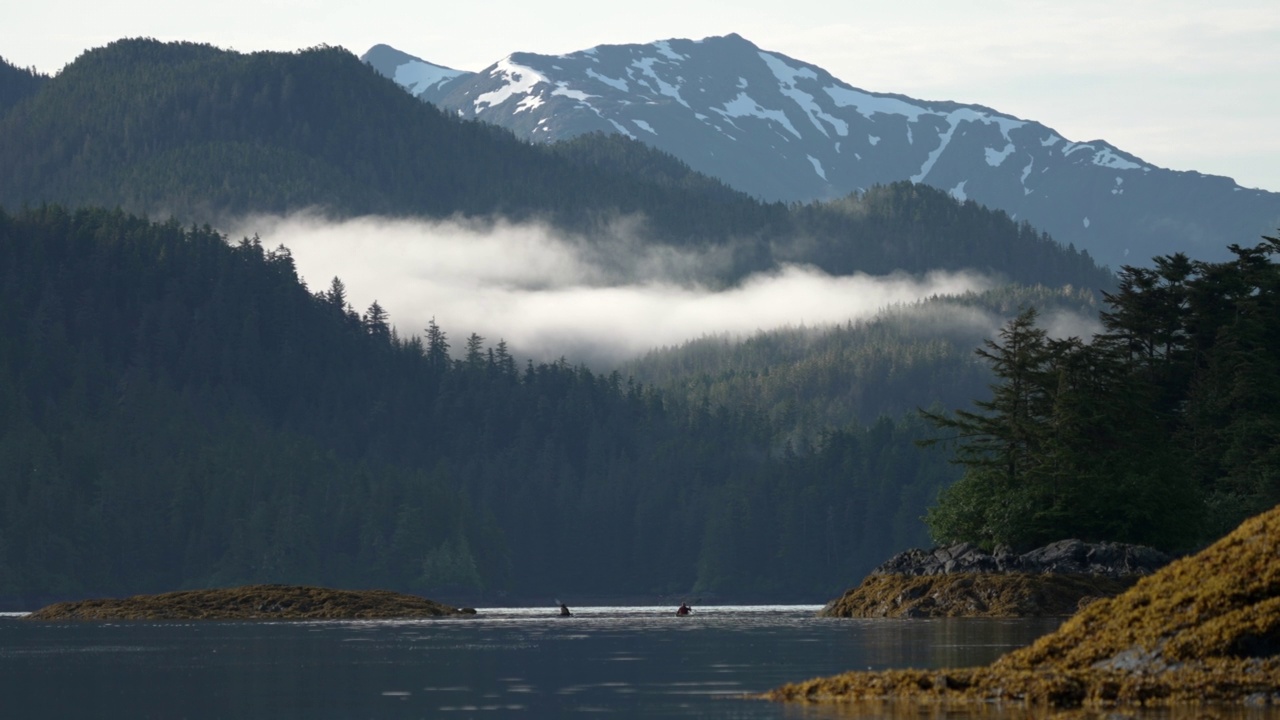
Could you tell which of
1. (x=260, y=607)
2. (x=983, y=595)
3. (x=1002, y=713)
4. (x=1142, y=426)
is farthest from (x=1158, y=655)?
(x=260, y=607)

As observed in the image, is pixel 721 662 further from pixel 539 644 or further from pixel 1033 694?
pixel 1033 694

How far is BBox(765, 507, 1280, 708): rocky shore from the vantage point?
163 ft

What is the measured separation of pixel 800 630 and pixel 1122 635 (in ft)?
176

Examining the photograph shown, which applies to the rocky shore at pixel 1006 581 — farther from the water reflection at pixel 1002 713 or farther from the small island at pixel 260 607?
the water reflection at pixel 1002 713

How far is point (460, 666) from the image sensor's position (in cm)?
7688

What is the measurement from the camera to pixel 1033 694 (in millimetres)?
50938

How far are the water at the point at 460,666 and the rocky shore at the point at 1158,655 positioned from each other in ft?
12.7

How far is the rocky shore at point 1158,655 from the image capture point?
4981cm

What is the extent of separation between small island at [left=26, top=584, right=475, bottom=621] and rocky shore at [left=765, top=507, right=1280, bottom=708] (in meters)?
88.4

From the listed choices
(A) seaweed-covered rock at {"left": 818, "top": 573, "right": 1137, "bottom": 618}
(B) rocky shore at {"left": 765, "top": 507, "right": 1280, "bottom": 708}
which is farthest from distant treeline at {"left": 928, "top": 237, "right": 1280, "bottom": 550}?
(B) rocky shore at {"left": 765, "top": 507, "right": 1280, "bottom": 708}

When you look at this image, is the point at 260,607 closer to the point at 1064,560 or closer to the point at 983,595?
the point at 983,595

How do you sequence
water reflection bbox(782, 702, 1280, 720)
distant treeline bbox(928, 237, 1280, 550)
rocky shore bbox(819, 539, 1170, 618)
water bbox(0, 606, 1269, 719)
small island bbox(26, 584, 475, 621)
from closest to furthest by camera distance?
1. water reflection bbox(782, 702, 1280, 720)
2. water bbox(0, 606, 1269, 719)
3. rocky shore bbox(819, 539, 1170, 618)
4. distant treeline bbox(928, 237, 1280, 550)
5. small island bbox(26, 584, 475, 621)

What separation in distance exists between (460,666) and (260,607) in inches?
2793

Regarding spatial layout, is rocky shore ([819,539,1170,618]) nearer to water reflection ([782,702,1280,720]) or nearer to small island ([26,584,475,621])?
small island ([26,584,475,621])
